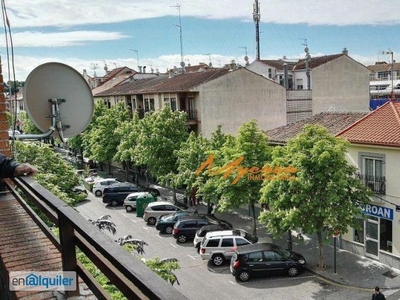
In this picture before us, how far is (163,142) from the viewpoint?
25719mm

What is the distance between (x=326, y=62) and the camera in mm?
34500

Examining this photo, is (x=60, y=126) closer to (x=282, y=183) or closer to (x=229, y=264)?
(x=282, y=183)

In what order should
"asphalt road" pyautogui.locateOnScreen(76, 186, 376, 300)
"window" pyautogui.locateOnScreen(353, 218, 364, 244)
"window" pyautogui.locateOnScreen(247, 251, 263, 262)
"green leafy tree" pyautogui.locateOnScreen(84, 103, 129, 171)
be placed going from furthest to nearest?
"green leafy tree" pyautogui.locateOnScreen(84, 103, 129, 171) < "window" pyautogui.locateOnScreen(353, 218, 364, 244) < "window" pyautogui.locateOnScreen(247, 251, 263, 262) < "asphalt road" pyautogui.locateOnScreen(76, 186, 376, 300)

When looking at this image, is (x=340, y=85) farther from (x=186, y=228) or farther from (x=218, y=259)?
(x=218, y=259)

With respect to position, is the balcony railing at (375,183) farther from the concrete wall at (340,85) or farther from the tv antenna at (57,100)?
the concrete wall at (340,85)

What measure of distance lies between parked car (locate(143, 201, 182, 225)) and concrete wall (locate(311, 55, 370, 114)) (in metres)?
16.8

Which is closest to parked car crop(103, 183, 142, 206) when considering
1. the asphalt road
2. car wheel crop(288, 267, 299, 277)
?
the asphalt road

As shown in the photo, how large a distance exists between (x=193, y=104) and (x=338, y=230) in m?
17.7

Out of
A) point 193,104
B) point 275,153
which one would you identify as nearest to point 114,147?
point 193,104

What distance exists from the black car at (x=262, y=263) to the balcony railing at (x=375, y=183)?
13.0 feet

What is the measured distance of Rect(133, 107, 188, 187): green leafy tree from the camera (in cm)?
2572

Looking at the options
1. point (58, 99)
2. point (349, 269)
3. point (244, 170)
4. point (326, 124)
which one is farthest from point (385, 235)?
point (58, 99)

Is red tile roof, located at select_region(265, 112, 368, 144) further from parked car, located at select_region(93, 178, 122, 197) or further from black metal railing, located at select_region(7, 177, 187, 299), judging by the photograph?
black metal railing, located at select_region(7, 177, 187, 299)

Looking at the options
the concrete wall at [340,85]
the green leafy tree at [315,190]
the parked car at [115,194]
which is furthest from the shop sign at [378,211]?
the concrete wall at [340,85]
